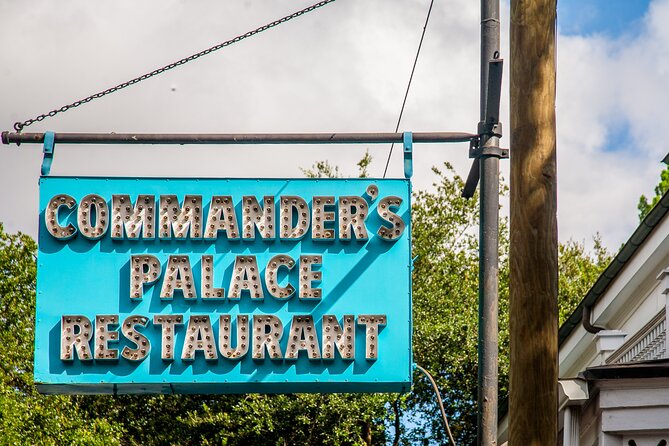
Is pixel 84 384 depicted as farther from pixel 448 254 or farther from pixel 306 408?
pixel 448 254

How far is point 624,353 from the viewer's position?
18.2 metres

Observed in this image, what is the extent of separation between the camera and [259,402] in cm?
3428

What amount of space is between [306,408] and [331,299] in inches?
963

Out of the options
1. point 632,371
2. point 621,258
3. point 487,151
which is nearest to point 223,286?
point 487,151

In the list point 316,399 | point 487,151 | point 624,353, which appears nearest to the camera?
point 487,151

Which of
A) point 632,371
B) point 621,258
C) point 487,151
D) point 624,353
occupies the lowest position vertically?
point 632,371

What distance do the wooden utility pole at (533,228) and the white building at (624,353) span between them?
14.6 feet

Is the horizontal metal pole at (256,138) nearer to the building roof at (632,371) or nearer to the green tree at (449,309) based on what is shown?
the building roof at (632,371)

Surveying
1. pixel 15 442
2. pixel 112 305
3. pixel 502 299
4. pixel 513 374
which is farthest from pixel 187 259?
pixel 502 299

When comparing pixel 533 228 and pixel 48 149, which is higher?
pixel 48 149

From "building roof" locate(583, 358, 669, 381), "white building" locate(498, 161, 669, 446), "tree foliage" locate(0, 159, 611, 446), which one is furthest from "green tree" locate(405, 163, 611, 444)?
"building roof" locate(583, 358, 669, 381)

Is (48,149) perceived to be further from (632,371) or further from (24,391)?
(24,391)

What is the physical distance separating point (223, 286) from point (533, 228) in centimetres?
371

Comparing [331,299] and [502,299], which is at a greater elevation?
[502,299]
